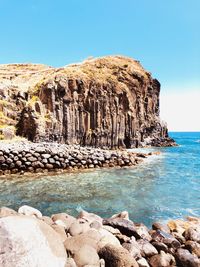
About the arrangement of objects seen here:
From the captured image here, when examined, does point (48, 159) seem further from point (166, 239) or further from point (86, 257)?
point (86, 257)

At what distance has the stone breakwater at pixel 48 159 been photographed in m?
23.5

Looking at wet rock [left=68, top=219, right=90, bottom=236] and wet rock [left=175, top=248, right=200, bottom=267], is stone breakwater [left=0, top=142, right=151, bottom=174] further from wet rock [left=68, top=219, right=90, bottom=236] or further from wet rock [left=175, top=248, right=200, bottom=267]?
wet rock [left=175, top=248, right=200, bottom=267]

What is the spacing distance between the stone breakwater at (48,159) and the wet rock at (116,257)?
59.2 feet

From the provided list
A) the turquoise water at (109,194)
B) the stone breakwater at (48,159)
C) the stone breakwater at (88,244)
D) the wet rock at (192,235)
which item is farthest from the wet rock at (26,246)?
the stone breakwater at (48,159)

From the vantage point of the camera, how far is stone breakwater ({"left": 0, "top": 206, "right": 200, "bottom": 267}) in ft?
16.9

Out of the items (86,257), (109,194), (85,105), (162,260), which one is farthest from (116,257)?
(85,105)

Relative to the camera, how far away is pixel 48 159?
24844 mm

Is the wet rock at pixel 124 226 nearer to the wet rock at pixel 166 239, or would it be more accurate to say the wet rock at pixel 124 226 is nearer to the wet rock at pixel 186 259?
the wet rock at pixel 166 239

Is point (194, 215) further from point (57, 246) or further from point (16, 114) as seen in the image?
point (16, 114)

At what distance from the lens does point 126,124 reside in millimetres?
58375

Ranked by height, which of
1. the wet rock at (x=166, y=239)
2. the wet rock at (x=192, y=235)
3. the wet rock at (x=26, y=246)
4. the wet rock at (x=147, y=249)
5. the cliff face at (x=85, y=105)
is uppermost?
the cliff face at (x=85, y=105)

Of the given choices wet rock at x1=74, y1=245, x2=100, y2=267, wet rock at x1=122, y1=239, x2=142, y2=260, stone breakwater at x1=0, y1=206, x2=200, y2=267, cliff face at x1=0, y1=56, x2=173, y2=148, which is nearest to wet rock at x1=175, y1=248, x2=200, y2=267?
stone breakwater at x1=0, y1=206, x2=200, y2=267

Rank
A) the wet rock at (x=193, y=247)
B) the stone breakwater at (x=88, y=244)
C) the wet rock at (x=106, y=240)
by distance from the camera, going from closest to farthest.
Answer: the stone breakwater at (x=88, y=244)
the wet rock at (x=106, y=240)
the wet rock at (x=193, y=247)

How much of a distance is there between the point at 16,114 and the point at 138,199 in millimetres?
32655
